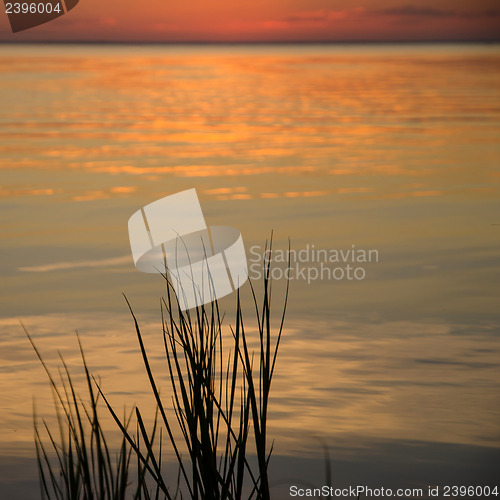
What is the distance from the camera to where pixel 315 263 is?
4883mm

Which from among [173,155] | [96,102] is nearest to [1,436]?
[173,155]

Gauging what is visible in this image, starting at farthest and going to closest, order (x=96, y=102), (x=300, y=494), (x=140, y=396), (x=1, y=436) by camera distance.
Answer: (x=96, y=102) → (x=140, y=396) → (x=1, y=436) → (x=300, y=494)

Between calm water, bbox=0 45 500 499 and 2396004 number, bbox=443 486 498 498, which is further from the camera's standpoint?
calm water, bbox=0 45 500 499

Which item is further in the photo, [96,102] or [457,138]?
[96,102]

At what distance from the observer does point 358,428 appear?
2.87 m

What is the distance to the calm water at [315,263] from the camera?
9.45 feet

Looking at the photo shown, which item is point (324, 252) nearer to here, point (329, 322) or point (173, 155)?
point (329, 322)

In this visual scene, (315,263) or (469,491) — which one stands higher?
(315,263)

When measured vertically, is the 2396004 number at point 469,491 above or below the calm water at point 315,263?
below

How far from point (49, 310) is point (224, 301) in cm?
79

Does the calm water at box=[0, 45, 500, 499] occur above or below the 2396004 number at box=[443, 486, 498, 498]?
above

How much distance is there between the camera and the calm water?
288 cm

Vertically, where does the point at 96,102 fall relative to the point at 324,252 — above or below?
Result: above

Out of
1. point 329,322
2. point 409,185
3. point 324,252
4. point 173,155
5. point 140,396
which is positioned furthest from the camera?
point 173,155
